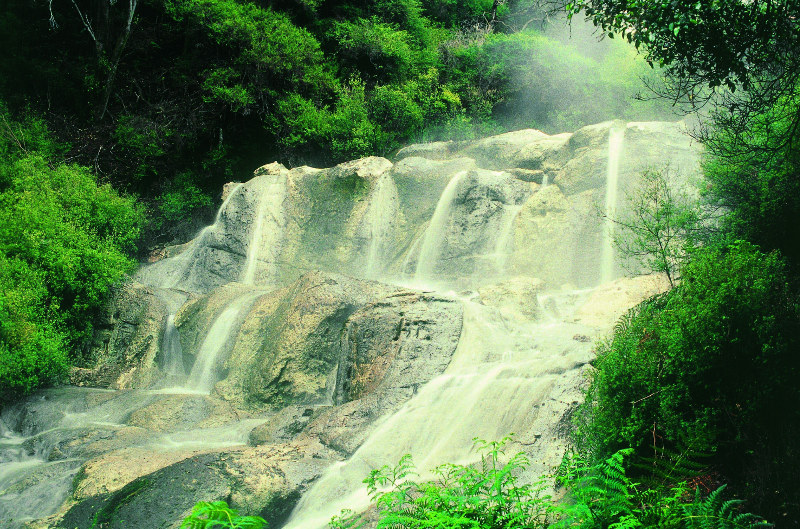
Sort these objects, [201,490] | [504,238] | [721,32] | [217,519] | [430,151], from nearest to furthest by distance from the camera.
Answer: [217,519] < [721,32] < [201,490] < [504,238] < [430,151]

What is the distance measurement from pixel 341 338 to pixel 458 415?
10.0 ft

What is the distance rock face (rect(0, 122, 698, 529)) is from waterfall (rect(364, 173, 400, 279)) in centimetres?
6

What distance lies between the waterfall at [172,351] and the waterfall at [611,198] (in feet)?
34.2

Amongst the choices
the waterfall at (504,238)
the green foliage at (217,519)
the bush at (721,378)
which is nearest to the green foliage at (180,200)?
the waterfall at (504,238)

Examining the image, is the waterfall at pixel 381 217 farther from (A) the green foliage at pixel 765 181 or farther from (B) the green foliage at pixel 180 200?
(A) the green foliage at pixel 765 181

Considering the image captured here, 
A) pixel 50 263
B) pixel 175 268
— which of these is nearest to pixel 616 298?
pixel 50 263

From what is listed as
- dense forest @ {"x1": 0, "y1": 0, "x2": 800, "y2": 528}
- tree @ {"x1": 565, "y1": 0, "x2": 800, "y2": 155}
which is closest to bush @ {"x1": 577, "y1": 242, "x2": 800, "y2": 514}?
dense forest @ {"x1": 0, "y1": 0, "x2": 800, "y2": 528}

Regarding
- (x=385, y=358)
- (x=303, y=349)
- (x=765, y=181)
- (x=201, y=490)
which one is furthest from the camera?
(x=303, y=349)

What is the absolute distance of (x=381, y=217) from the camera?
17.9 metres

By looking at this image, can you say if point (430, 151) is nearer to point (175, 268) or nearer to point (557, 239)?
point (557, 239)

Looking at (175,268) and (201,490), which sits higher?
(175,268)

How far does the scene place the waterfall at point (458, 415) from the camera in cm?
695

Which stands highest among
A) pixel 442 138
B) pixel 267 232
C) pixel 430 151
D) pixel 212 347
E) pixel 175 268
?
pixel 442 138

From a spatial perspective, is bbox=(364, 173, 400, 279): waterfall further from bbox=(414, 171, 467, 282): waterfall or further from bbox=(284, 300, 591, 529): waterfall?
bbox=(284, 300, 591, 529): waterfall
